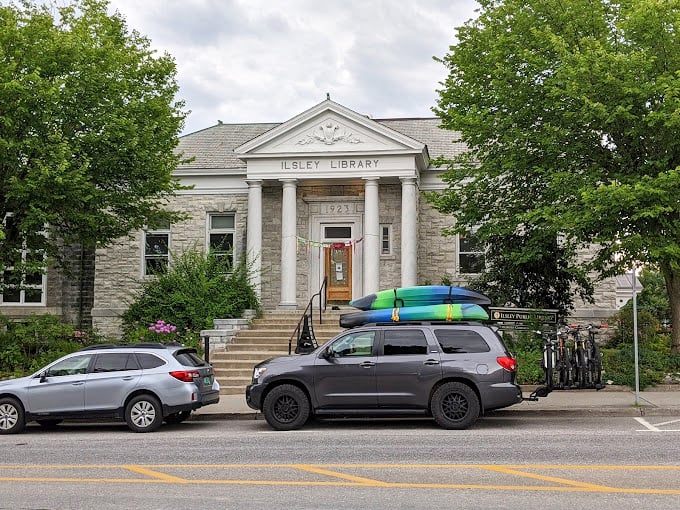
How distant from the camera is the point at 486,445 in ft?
34.3

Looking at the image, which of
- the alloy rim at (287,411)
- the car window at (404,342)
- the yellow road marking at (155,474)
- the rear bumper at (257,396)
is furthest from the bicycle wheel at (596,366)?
the yellow road marking at (155,474)

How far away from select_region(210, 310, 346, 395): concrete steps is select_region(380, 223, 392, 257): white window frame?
315 cm

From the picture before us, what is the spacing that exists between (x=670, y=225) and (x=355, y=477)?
10.5 meters

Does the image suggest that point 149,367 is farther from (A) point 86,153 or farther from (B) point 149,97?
(B) point 149,97

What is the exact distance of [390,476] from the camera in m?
8.56

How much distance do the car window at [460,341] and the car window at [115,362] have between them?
17.1 feet

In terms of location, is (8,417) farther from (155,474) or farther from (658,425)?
(658,425)

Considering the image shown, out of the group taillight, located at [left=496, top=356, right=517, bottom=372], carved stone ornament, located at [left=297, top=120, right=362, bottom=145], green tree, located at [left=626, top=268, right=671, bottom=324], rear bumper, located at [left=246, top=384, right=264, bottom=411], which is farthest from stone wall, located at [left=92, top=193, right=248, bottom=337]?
green tree, located at [left=626, top=268, right=671, bottom=324]

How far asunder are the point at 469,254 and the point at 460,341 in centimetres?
1225

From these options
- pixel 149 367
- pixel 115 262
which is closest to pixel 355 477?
pixel 149 367

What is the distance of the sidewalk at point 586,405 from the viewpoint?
13477 mm

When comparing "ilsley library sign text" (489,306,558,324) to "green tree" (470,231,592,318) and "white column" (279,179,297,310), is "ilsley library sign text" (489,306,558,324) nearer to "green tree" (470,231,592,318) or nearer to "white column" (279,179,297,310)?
"green tree" (470,231,592,318)

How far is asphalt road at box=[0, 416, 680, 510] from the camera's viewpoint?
751cm

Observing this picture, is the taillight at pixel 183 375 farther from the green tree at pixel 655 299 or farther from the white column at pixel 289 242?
the green tree at pixel 655 299
